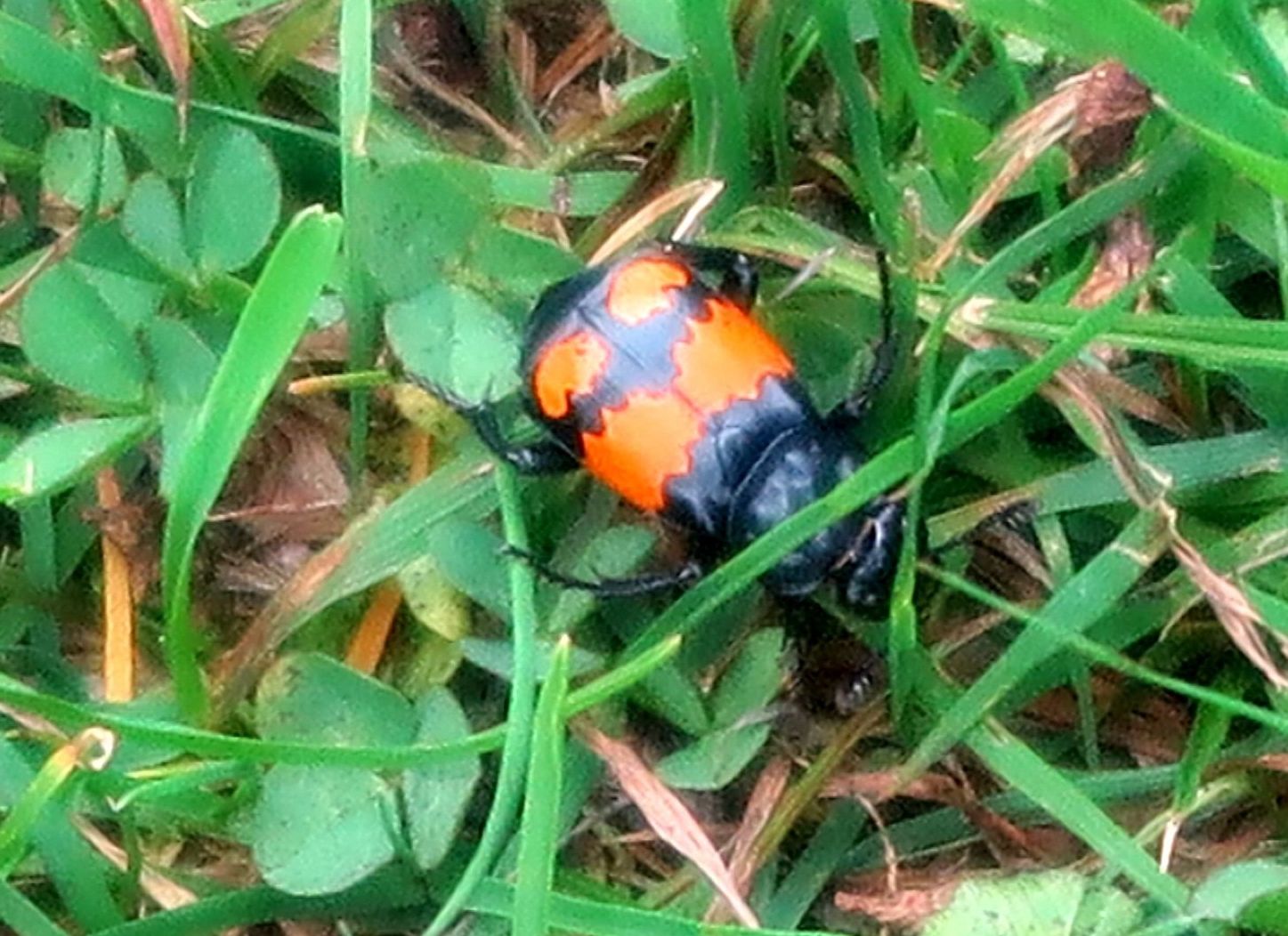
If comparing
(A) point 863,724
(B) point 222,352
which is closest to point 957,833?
(A) point 863,724

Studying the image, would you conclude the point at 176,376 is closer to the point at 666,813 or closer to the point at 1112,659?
the point at 666,813

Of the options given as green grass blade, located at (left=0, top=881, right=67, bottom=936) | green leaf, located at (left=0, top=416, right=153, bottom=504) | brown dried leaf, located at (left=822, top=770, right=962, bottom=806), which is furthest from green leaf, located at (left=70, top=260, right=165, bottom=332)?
brown dried leaf, located at (left=822, top=770, right=962, bottom=806)

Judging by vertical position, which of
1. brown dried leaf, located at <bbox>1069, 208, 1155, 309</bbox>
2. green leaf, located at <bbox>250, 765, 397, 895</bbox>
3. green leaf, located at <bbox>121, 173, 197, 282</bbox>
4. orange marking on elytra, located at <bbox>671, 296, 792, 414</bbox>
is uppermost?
green leaf, located at <bbox>121, 173, 197, 282</bbox>

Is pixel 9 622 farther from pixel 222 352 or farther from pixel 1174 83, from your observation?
pixel 1174 83

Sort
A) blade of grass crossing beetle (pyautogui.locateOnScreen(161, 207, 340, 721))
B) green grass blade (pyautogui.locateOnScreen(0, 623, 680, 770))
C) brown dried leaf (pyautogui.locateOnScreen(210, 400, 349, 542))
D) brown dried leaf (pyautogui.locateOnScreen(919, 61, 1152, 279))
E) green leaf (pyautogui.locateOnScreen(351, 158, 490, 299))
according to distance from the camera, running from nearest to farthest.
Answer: blade of grass crossing beetle (pyautogui.locateOnScreen(161, 207, 340, 721))
green grass blade (pyautogui.locateOnScreen(0, 623, 680, 770))
brown dried leaf (pyautogui.locateOnScreen(919, 61, 1152, 279))
green leaf (pyautogui.locateOnScreen(351, 158, 490, 299))
brown dried leaf (pyautogui.locateOnScreen(210, 400, 349, 542))

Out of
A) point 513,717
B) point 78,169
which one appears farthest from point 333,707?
point 78,169

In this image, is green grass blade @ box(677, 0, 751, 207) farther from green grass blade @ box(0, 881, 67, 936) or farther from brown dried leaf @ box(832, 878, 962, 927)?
green grass blade @ box(0, 881, 67, 936)
